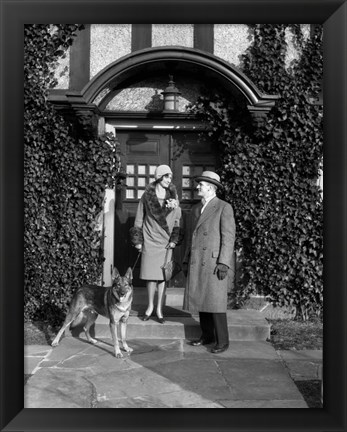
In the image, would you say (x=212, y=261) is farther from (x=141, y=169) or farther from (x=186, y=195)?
(x=141, y=169)

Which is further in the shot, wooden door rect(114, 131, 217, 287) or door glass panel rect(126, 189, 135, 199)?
door glass panel rect(126, 189, 135, 199)

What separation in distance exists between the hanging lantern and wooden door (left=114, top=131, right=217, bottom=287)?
20.7 inches

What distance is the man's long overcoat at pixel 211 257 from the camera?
5.53m

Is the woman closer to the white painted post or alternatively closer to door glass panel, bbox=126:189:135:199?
the white painted post

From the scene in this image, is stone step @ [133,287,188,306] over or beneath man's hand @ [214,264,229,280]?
beneath

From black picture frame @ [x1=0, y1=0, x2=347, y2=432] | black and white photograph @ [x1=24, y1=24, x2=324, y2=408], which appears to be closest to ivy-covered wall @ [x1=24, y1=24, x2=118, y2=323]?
black and white photograph @ [x1=24, y1=24, x2=324, y2=408]

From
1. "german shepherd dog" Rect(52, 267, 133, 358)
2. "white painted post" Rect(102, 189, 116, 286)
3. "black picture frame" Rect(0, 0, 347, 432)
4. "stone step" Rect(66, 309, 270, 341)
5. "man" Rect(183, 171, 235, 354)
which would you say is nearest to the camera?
"black picture frame" Rect(0, 0, 347, 432)

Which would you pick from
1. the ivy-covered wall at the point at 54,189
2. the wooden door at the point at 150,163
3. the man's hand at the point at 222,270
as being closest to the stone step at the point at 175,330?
the man's hand at the point at 222,270

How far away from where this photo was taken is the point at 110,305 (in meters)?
5.50

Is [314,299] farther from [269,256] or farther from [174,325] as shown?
[174,325]

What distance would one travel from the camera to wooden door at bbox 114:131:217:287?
768 cm

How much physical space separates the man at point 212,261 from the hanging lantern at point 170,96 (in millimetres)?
1872
